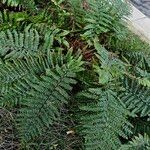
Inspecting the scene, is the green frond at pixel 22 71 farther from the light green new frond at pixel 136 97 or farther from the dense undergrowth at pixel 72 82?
the light green new frond at pixel 136 97

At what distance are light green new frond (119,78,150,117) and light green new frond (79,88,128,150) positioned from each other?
0.41 ft

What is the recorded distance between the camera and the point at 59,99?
10.6ft

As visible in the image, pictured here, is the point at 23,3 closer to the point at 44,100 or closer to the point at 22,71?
the point at 22,71

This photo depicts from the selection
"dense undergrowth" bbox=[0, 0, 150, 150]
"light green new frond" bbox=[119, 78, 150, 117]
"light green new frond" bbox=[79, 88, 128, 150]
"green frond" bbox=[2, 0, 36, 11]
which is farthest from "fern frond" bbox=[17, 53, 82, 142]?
"green frond" bbox=[2, 0, 36, 11]

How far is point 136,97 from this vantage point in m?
3.43

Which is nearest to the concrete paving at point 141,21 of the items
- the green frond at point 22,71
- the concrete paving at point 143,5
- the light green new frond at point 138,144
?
the concrete paving at point 143,5

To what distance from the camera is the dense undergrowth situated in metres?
3.19

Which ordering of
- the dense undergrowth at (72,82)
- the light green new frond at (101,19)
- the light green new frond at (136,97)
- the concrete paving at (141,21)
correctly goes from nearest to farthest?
the dense undergrowth at (72,82) → the light green new frond at (136,97) → the light green new frond at (101,19) → the concrete paving at (141,21)

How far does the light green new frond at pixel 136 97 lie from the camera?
11.1ft

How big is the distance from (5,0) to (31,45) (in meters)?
0.62

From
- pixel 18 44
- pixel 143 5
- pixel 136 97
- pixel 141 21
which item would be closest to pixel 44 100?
pixel 18 44

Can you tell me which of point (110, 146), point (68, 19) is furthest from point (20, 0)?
point (110, 146)

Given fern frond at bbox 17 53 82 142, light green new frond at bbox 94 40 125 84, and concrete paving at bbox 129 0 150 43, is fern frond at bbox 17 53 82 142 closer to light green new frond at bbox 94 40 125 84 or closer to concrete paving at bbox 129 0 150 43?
light green new frond at bbox 94 40 125 84

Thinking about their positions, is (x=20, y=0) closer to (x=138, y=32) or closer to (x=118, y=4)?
(x=118, y=4)
